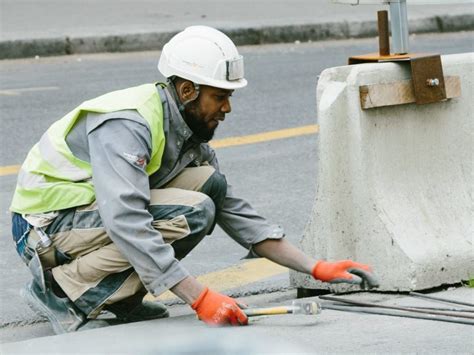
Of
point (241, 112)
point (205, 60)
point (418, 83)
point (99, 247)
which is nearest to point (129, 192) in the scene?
point (99, 247)

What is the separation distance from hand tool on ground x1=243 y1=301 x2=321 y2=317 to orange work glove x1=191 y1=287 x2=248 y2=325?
110mm

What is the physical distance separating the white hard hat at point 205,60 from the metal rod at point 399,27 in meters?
0.95

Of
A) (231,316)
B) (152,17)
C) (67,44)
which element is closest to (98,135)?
(231,316)

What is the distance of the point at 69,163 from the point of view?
4.45m

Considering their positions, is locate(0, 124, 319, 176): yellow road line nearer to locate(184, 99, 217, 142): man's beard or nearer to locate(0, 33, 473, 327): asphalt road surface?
locate(0, 33, 473, 327): asphalt road surface

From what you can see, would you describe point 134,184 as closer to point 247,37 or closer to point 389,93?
point 389,93

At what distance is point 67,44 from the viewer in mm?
12070

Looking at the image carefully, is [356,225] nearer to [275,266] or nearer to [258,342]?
[275,266]

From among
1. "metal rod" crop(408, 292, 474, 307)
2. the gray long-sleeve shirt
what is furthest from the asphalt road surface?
the gray long-sleeve shirt

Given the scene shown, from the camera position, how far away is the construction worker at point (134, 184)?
4.29m

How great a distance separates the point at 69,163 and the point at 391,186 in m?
1.30

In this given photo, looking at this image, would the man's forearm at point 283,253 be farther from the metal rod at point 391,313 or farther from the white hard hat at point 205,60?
the white hard hat at point 205,60

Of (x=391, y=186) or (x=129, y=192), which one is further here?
(x=391, y=186)

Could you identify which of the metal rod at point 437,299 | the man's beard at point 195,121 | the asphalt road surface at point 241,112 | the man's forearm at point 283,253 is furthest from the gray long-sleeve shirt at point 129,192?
the metal rod at point 437,299
